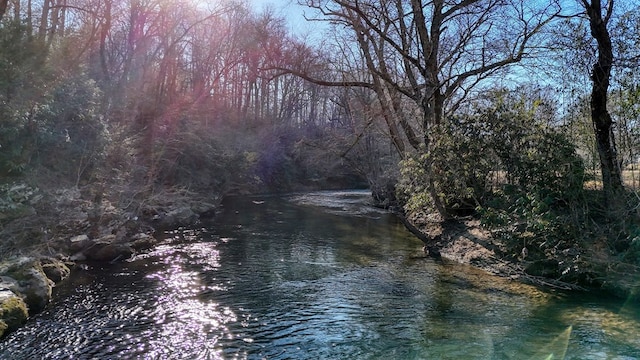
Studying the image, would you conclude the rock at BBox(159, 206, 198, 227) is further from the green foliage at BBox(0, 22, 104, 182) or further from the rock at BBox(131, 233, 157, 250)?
the green foliage at BBox(0, 22, 104, 182)

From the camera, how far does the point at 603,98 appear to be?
10.5m

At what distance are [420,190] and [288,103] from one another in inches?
1410

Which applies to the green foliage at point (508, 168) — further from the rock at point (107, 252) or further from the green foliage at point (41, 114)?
the green foliage at point (41, 114)

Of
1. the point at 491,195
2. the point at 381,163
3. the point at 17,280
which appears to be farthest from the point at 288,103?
the point at 17,280

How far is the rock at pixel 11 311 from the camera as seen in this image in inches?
271

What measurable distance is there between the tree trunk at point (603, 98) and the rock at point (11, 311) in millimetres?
12547

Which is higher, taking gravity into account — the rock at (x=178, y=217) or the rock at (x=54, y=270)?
the rock at (x=178, y=217)

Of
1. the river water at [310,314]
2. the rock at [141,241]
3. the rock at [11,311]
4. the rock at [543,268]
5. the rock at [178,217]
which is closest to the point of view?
the river water at [310,314]

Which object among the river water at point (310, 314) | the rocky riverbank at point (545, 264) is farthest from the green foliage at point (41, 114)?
the rocky riverbank at point (545, 264)

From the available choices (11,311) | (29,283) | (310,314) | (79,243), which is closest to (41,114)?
(79,243)

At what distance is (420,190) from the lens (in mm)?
14578

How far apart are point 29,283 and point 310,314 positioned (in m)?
5.53

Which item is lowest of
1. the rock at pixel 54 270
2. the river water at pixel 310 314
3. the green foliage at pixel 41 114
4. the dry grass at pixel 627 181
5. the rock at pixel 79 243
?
the river water at pixel 310 314

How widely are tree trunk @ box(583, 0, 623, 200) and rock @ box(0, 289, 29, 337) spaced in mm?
12547
